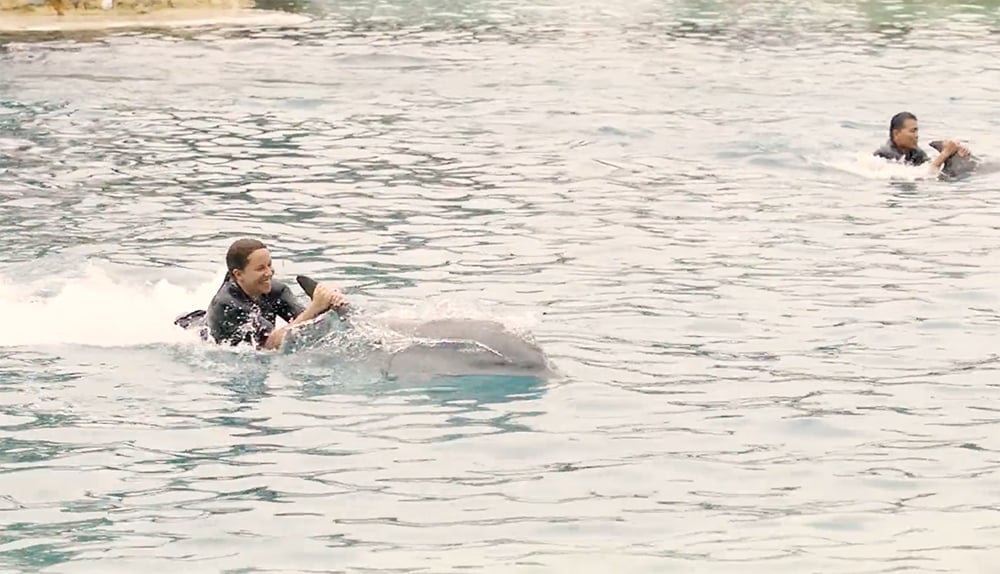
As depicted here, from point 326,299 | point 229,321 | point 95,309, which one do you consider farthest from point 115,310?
point 326,299

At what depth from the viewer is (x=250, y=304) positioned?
14281mm

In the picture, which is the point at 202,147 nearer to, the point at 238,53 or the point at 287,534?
the point at 238,53

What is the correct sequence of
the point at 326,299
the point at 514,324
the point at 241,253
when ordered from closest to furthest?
1. the point at 326,299
2. the point at 514,324
3. the point at 241,253

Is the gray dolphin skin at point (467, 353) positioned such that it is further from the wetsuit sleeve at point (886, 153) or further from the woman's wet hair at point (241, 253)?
the wetsuit sleeve at point (886, 153)

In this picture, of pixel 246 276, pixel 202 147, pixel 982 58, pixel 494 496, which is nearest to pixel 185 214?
pixel 202 147

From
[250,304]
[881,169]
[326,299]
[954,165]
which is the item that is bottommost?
[881,169]

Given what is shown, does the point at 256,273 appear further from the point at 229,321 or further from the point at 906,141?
the point at 906,141

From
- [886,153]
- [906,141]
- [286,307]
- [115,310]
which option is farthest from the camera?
[886,153]

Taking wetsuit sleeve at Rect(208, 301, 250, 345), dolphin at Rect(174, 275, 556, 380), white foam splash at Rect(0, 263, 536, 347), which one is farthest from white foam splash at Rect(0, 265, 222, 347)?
dolphin at Rect(174, 275, 556, 380)

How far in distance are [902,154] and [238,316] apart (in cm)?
1150

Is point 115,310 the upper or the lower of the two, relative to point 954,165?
upper

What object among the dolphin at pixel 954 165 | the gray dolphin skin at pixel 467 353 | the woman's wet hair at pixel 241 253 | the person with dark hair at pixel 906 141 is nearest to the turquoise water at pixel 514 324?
the gray dolphin skin at pixel 467 353

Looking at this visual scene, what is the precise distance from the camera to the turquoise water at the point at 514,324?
10.5 m

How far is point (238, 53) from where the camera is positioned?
3703cm
